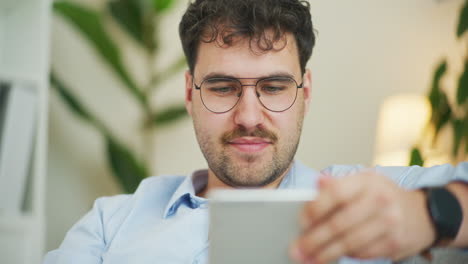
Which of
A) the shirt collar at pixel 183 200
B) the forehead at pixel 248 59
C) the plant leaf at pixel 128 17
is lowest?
the shirt collar at pixel 183 200

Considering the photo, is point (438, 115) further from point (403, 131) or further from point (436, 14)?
point (436, 14)

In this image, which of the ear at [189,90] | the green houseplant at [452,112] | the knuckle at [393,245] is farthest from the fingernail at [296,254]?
the green houseplant at [452,112]

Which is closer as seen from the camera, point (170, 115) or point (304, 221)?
point (304, 221)

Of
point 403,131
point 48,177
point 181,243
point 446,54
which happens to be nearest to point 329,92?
point 403,131

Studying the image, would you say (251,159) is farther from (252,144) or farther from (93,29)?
(93,29)

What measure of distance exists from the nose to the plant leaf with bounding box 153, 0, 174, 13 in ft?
4.46

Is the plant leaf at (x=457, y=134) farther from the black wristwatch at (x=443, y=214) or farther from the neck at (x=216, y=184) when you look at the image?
the black wristwatch at (x=443, y=214)

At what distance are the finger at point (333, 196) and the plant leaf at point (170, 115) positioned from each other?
6.13 ft

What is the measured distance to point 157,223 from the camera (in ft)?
3.90

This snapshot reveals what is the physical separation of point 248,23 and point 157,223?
0.54m

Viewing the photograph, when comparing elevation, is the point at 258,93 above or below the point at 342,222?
above

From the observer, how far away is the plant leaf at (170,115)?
2.40 metres

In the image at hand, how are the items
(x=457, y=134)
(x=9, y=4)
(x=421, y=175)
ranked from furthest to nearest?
(x=9, y=4) → (x=457, y=134) → (x=421, y=175)

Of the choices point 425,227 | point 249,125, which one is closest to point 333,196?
point 425,227
